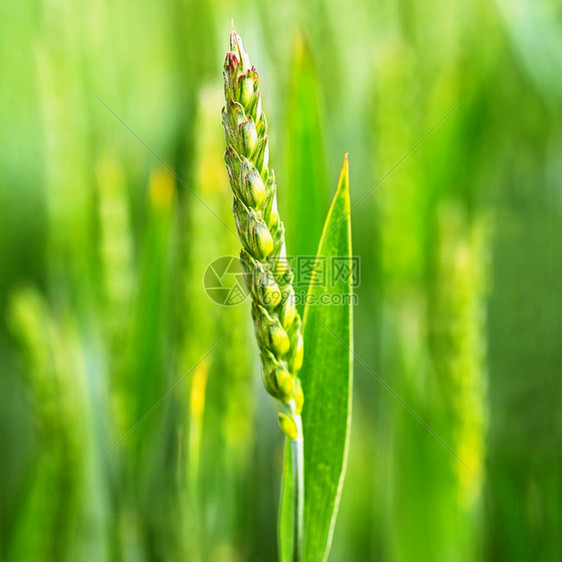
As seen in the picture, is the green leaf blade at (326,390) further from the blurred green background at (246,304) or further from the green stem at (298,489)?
the blurred green background at (246,304)

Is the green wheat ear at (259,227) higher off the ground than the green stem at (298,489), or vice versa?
the green wheat ear at (259,227)

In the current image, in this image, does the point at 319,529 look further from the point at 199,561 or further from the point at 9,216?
the point at 9,216

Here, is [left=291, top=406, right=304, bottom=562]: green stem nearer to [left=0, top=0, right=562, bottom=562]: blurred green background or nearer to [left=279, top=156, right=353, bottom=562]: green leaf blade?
[left=279, top=156, right=353, bottom=562]: green leaf blade

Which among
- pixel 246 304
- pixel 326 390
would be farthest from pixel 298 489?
pixel 246 304

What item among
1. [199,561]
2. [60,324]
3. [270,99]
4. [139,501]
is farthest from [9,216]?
[199,561]

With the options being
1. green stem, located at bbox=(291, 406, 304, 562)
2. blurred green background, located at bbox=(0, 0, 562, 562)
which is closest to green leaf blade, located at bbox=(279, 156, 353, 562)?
green stem, located at bbox=(291, 406, 304, 562)

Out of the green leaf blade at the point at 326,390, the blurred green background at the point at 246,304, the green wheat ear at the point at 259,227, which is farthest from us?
the blurred green background at the point at 246,304

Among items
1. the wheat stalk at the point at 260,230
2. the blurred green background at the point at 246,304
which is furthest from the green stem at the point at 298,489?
the blurred green background at the point at 246,304
